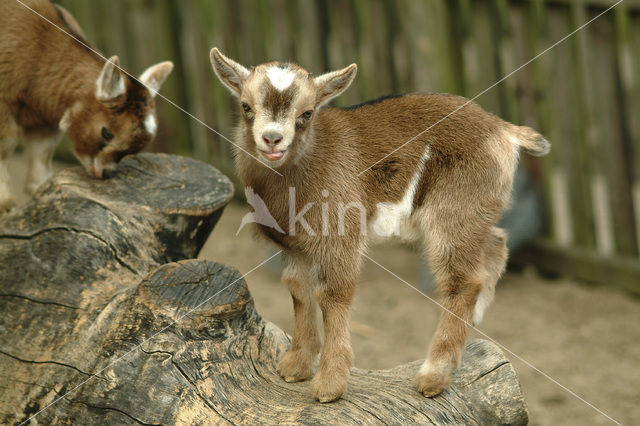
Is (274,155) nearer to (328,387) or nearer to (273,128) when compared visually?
(273,128)

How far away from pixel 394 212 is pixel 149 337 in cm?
112

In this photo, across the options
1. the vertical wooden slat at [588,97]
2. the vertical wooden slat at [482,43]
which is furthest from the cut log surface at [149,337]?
the vertical wooden slat at [482,43]

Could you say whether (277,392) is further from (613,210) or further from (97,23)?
(97,23)

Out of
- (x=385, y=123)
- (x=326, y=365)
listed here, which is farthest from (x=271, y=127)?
(x=326, y=365)

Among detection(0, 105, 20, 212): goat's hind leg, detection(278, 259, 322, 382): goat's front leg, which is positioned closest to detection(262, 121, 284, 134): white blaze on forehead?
detection(278, 259, 322, 382): goat's front leg

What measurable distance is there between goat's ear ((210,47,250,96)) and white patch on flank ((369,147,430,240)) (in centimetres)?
77

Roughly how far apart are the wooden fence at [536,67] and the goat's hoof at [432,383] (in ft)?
12.1

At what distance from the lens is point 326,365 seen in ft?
10.8

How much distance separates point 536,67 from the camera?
21.8ft

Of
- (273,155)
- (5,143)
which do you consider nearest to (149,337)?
(273,155)

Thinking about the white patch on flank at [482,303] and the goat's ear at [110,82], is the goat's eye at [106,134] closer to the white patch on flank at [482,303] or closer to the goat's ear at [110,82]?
the goat's ear at [110,82]

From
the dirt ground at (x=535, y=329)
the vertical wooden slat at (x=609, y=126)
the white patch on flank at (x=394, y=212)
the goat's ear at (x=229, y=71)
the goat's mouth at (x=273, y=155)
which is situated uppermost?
the goat's ear at (x=229, y=71)

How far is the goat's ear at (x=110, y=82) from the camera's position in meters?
3.77

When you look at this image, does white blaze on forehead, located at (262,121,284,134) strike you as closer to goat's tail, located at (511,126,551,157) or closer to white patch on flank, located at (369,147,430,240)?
white patch on flank, located at (369,147,430,240)
